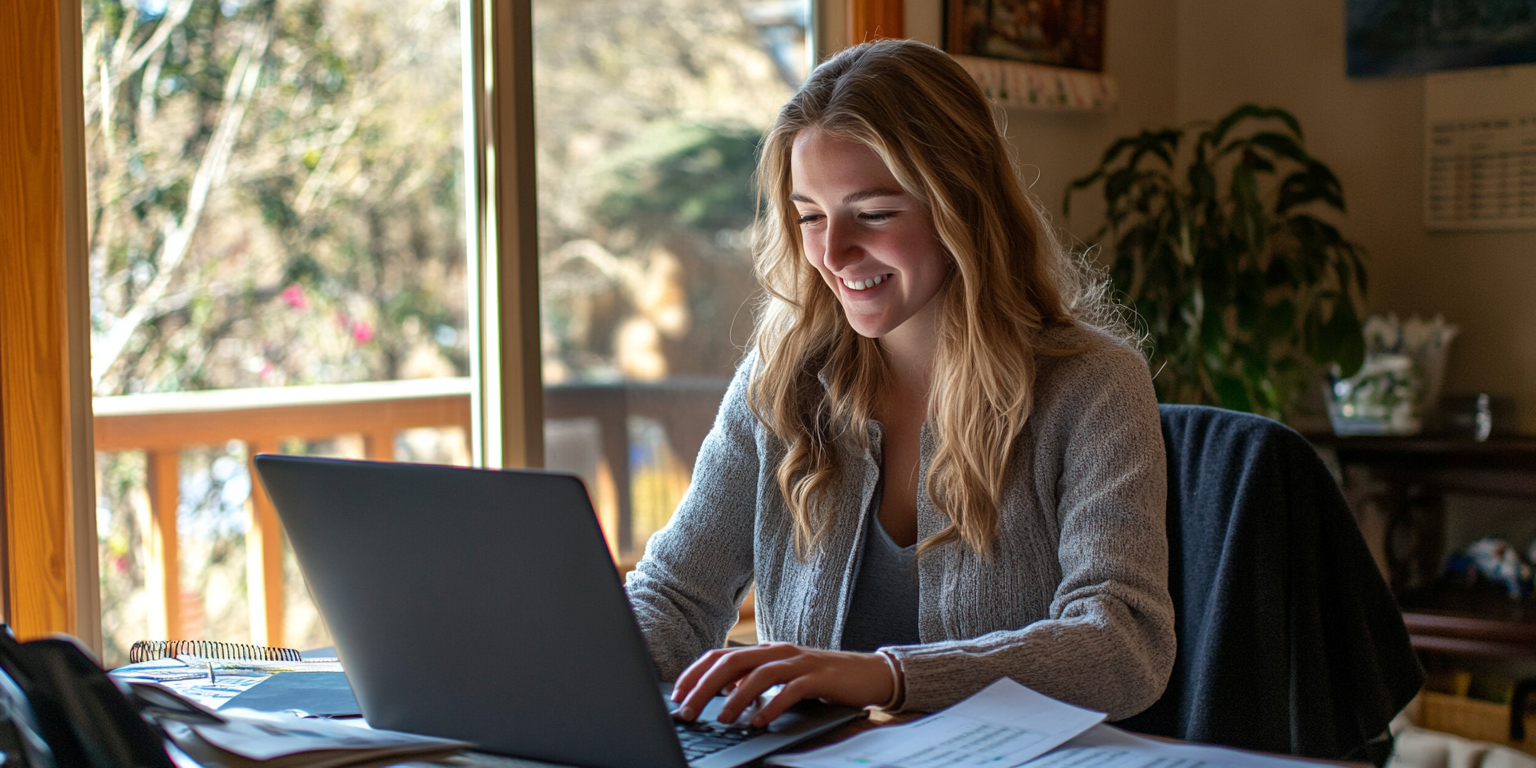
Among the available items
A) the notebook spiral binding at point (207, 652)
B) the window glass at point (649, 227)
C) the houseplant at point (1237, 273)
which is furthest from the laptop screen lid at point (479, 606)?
the houseplant at point (1237, 273)

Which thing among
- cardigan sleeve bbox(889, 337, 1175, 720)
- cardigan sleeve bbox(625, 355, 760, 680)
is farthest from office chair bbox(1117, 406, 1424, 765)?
cardigan sleeve bbox(625, 355, 760, 680)

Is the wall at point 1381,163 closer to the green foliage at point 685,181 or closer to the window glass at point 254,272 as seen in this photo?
the green foliage at point 685,181

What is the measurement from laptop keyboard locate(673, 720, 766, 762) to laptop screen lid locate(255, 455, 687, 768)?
5cm

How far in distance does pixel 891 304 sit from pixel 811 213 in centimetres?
12

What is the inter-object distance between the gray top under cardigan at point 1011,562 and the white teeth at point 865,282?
15 cm

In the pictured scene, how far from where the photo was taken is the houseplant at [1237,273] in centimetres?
260

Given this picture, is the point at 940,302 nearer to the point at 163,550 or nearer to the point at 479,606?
the point at 479,606

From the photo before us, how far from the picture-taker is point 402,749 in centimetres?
79

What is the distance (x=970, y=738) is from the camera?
0.79m

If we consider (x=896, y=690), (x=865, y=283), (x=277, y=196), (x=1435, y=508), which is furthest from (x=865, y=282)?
(x=1435, y=508)

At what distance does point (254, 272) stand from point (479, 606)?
6.27 ft

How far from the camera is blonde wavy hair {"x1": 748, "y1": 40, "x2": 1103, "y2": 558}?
124 cm

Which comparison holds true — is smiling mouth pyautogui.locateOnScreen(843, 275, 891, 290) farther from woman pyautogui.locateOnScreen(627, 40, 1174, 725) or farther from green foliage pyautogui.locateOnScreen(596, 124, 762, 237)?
green foliage pyautogui.locateOnScreen(596, 124, 762, 237)

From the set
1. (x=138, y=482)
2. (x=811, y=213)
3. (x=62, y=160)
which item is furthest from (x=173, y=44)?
(x=811, y=213)
